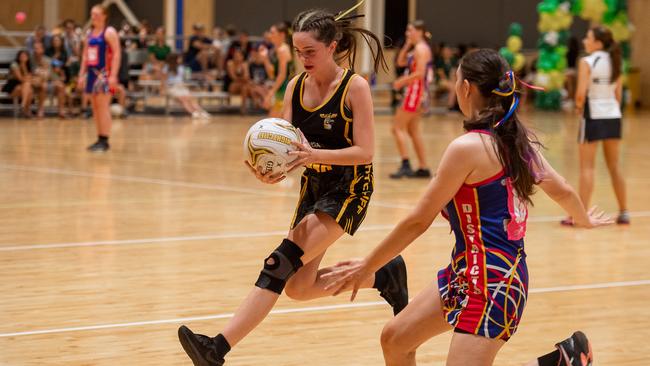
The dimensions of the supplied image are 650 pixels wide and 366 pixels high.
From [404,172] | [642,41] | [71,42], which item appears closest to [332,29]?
[404,172]

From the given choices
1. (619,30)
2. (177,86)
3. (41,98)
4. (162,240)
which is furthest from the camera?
(619,30)

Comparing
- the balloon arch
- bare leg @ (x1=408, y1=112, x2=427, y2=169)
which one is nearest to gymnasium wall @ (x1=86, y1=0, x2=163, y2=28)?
the balloon arch

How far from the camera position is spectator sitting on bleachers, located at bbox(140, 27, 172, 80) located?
2230cm

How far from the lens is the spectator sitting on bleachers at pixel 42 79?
1992cm

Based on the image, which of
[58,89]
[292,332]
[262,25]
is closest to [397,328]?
[292,332]

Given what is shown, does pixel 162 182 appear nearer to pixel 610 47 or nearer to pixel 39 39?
pixel 610 47

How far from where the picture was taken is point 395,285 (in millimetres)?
5449

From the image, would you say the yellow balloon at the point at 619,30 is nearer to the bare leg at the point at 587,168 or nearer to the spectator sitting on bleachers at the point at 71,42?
the spectator sitting on bleachers at the point at 71,42

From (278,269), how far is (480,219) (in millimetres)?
1210

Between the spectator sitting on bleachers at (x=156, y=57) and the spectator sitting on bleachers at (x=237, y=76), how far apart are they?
1.31 metres

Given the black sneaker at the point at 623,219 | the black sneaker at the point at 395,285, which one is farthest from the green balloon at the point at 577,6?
the black sneaker at the point at 395,285

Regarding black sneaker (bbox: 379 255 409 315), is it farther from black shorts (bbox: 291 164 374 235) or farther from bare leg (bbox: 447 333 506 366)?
bare leg (bbox: 447 333 506 366)

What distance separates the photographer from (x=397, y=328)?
157 inches

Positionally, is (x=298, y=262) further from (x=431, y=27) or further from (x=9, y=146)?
(x=431, y=27)
